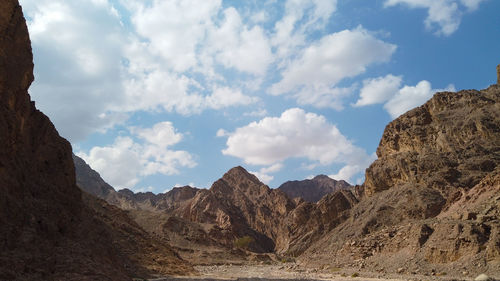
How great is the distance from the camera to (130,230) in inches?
1911

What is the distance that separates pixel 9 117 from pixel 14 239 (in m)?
7.73

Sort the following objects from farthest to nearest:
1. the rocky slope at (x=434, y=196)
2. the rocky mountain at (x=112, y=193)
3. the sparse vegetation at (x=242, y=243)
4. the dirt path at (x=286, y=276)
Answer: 1. the rocky mountain at (x=112, y=193)
2. the sparse vegetation at (x=242, y=243)
3. the dirt path at (x=286, y=276)
4. the rocky slope at (x=434, y=196)

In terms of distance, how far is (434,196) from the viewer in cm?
6519

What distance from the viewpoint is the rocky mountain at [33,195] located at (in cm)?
1842

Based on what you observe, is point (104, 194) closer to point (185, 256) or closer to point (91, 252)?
point (185, 256)

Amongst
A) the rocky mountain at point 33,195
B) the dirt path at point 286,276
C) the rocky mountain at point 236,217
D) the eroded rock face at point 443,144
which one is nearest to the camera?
the rocky mountain at point 33,195

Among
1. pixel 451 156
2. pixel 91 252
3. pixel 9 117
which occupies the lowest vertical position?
pixel 91 252

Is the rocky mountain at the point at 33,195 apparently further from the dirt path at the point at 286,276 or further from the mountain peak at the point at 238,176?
the mountain peak at the point at 238,176

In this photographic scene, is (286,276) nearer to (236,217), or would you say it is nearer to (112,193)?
(236,217)

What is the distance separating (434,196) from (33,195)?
62.6 meters

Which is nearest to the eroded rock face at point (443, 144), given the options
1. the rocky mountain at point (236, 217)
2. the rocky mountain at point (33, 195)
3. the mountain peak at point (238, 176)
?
the rocky mountain at point (236, 217)

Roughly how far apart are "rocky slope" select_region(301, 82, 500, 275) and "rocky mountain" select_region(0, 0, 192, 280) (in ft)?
100

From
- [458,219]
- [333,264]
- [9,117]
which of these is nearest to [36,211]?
[9,117]

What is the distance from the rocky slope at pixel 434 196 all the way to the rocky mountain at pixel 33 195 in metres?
30.5
